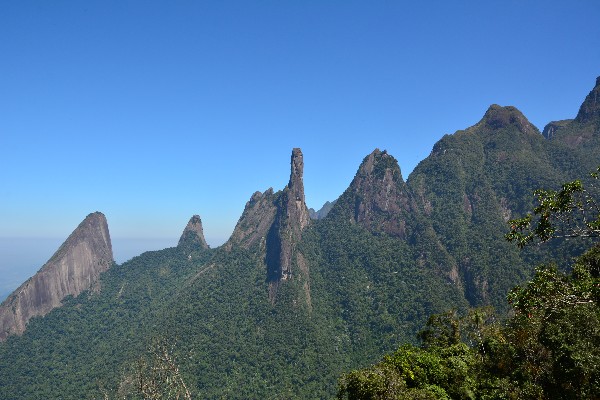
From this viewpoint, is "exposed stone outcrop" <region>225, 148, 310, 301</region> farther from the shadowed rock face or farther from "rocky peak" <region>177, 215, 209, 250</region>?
the shadowed rock face

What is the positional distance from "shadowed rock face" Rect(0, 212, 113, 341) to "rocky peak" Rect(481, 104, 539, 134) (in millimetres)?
166191

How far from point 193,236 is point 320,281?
81.9m

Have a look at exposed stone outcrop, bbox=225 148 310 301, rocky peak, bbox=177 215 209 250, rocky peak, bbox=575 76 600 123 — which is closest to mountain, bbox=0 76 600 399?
exposed stone outcrop, bbox=225 148 310 301

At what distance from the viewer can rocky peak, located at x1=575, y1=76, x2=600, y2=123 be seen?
493 ft

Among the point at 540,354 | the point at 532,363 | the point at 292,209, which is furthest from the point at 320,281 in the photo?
the point at 540,354

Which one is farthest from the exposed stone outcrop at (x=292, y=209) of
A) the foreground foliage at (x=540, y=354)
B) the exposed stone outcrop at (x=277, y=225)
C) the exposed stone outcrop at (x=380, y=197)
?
the foreground foliage at (x=540, y=354)

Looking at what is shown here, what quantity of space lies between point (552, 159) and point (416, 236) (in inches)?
2299

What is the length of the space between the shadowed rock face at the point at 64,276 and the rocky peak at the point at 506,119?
6543 inches

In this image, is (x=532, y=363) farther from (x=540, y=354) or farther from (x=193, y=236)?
(x=193, y=236)

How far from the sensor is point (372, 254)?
406ft

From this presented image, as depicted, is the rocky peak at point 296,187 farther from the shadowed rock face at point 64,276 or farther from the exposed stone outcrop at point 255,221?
the shadowed rock face at point 64,276

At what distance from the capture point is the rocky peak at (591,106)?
493 ft

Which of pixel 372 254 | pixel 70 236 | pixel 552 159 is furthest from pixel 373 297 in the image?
pixel 70 236

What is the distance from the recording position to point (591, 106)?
504 feet
